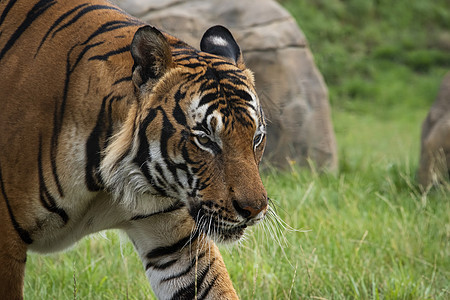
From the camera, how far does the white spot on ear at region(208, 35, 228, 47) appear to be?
96.2 inches

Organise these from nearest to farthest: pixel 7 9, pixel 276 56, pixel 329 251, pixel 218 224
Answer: pixel 218 224 → pixel 7 9 → pixel 329 251 → pixel 276 56

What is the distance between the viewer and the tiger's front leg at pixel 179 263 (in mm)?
2484

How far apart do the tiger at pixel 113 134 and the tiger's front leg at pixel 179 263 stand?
0.08m

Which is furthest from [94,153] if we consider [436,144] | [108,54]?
[436,144]

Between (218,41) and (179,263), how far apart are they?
83 cm

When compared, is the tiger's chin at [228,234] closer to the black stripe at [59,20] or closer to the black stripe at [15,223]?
the black stripe at [15,223]

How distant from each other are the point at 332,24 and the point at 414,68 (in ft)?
5.00

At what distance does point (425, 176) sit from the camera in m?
4.76

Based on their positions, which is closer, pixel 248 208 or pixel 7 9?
pixel 248 208

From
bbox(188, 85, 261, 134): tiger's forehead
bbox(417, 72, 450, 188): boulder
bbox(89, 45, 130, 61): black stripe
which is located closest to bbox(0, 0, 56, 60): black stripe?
bbox(89, 45, 130, 61): black stripe

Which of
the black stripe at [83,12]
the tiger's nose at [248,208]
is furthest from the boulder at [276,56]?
the tiger's nose at [248,208]

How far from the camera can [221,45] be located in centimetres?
243

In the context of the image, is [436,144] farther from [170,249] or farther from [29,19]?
[29,19]

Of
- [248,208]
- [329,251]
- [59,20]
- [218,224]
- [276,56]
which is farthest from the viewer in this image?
[276,56]
